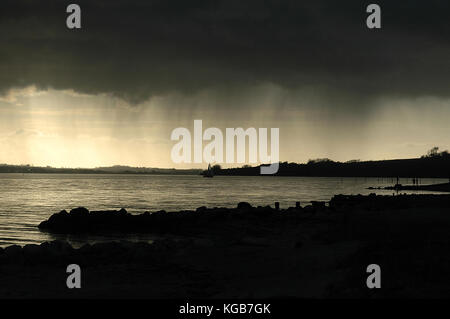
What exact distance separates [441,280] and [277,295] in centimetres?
372

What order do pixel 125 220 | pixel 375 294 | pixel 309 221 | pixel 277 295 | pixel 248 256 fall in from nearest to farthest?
pixel 375 294
pixel 277 295
pixel 248 256
pixel 309 221
pixel 125 220

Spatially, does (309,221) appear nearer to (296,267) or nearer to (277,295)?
(296,267)

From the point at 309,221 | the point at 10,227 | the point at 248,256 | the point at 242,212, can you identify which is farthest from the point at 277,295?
the point at 10,227

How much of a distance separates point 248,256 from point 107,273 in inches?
188

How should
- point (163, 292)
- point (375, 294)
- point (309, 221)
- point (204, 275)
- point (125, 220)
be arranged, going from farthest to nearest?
point (125, 220)
point (309, 221)
point (204, 275)
point (163, 292)
point (375, 294)

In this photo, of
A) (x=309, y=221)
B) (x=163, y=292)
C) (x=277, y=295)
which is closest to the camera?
(x=277, y=295)

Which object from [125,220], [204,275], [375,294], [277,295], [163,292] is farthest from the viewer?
[125,220]

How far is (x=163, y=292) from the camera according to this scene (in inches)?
419

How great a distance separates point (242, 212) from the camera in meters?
31.0
